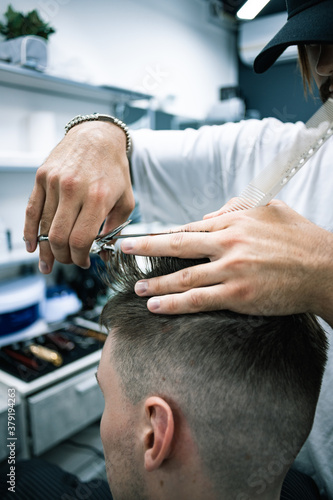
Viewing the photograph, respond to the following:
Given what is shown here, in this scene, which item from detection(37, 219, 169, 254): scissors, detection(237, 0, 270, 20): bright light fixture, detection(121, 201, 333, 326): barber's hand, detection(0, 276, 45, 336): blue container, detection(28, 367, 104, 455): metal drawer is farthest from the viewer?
detection(0, 276, 45, 336): blue container

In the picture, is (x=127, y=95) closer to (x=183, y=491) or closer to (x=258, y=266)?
(x=258, y=266)

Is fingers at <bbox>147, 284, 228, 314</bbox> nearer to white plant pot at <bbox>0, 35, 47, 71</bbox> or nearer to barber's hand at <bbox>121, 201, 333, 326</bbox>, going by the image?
barber's hand at <bbox>121, 201, 333, 326</bbox>

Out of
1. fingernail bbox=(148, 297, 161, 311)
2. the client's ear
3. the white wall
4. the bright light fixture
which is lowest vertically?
the client's ear

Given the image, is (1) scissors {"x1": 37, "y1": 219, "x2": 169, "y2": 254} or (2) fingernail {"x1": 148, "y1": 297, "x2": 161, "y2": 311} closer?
(2) fingernail {"x1": 148, "y1": 297, "x2": 161, "y2": 311}

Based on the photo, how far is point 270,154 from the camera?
1.13 meters

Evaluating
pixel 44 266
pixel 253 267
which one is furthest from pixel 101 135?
pixel 253 267

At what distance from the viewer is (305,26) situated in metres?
0.63

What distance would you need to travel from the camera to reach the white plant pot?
6.06ft

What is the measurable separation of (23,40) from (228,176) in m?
1.42

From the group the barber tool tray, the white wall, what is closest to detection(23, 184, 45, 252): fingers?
the barber tool tray

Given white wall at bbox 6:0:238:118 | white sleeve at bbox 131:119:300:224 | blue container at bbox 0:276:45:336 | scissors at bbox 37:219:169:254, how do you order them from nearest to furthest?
scissors at bbox 37:219:169:254 → white sleeve at bbox 131:119:300:224 → blue container at bbox 0:276:45:336 → white wall at bbox 6:0:238:118

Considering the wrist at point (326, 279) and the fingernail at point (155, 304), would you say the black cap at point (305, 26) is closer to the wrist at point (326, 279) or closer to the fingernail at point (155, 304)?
the wrist at point (326, 279)

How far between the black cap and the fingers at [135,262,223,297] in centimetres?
43

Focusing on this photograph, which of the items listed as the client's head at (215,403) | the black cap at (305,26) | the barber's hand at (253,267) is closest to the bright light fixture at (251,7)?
the black cap at (305,26)
